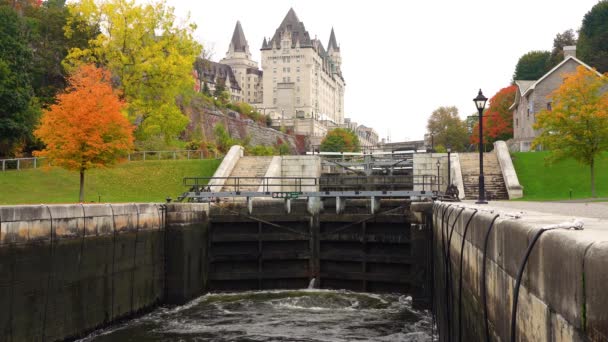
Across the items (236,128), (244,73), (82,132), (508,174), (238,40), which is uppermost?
(238,40)

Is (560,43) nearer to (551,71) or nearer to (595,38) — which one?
(595,38)

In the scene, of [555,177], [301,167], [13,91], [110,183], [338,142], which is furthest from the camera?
[338,142]

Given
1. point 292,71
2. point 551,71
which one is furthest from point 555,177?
point 292,71

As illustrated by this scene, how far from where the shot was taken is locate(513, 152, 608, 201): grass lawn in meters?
30.1

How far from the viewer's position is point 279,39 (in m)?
165

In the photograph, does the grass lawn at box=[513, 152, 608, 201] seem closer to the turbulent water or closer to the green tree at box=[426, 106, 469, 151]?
the turbulent water

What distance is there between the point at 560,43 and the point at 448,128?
20.7 meters

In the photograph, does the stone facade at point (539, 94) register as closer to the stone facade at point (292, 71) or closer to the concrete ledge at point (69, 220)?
the concrete ledge at point (69, 220)

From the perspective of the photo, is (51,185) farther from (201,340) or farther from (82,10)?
(201,340)

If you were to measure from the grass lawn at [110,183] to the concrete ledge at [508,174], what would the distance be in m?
17.4

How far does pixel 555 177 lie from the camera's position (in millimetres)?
32656

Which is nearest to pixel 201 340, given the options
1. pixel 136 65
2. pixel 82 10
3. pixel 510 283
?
pixel 510 283

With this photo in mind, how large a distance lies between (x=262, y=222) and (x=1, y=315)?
12.3m

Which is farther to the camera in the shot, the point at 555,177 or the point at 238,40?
the point at 238,40
